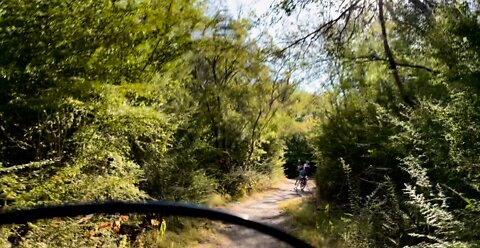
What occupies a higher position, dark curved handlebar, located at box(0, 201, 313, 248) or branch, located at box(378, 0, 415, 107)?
branch, located at box(378, 0, 415, 107)

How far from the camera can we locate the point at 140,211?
0.79 m

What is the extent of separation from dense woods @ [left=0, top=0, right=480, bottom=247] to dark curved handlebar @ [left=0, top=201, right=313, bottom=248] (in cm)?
53

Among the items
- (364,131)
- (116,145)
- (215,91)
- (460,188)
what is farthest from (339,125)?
(116,145)

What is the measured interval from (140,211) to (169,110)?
993 cm

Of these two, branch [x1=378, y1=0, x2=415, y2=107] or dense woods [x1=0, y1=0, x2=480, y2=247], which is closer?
dense woods [x1=0, y1=0, x2=480, y2=247]

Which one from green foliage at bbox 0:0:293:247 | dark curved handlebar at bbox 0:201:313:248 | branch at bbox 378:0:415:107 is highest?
branch at bbox 378:0:415:107

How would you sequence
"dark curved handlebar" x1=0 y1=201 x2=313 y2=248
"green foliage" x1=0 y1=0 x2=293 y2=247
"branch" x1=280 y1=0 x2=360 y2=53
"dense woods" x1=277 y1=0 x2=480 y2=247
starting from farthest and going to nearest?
"branch" x1=280 y1=0 x2=360 y2=53, "dense woods" x1=277 y1=0 x2=480 y2=247, "green foliage" x1=0 y1=0 x2=293 y2=247, "dark curved handlebar" x1=0 y1=201 x2=313 y2=248

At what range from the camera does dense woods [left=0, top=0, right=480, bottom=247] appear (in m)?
3.93

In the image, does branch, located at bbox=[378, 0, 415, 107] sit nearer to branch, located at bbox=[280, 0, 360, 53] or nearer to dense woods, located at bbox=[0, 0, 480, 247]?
dense woods, located at bbox=[0, 0, 480, 247]

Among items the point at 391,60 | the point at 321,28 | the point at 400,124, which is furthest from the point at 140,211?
the point at 391,60

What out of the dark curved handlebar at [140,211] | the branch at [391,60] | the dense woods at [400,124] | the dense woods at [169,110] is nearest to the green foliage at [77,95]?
the dense woods at [169,110]

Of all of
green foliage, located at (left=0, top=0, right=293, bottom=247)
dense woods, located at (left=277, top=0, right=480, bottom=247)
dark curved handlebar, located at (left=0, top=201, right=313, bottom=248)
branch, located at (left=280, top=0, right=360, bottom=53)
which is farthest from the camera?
branch, located at (left=280, top=0, right=360, bottom=53)

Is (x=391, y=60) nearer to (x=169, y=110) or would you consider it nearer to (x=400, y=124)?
(x=400, y=124)

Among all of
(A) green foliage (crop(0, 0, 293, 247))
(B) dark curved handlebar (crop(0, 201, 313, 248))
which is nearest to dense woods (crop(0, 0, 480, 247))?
(A) green foliage (crop(0, 0, 293, 247))
